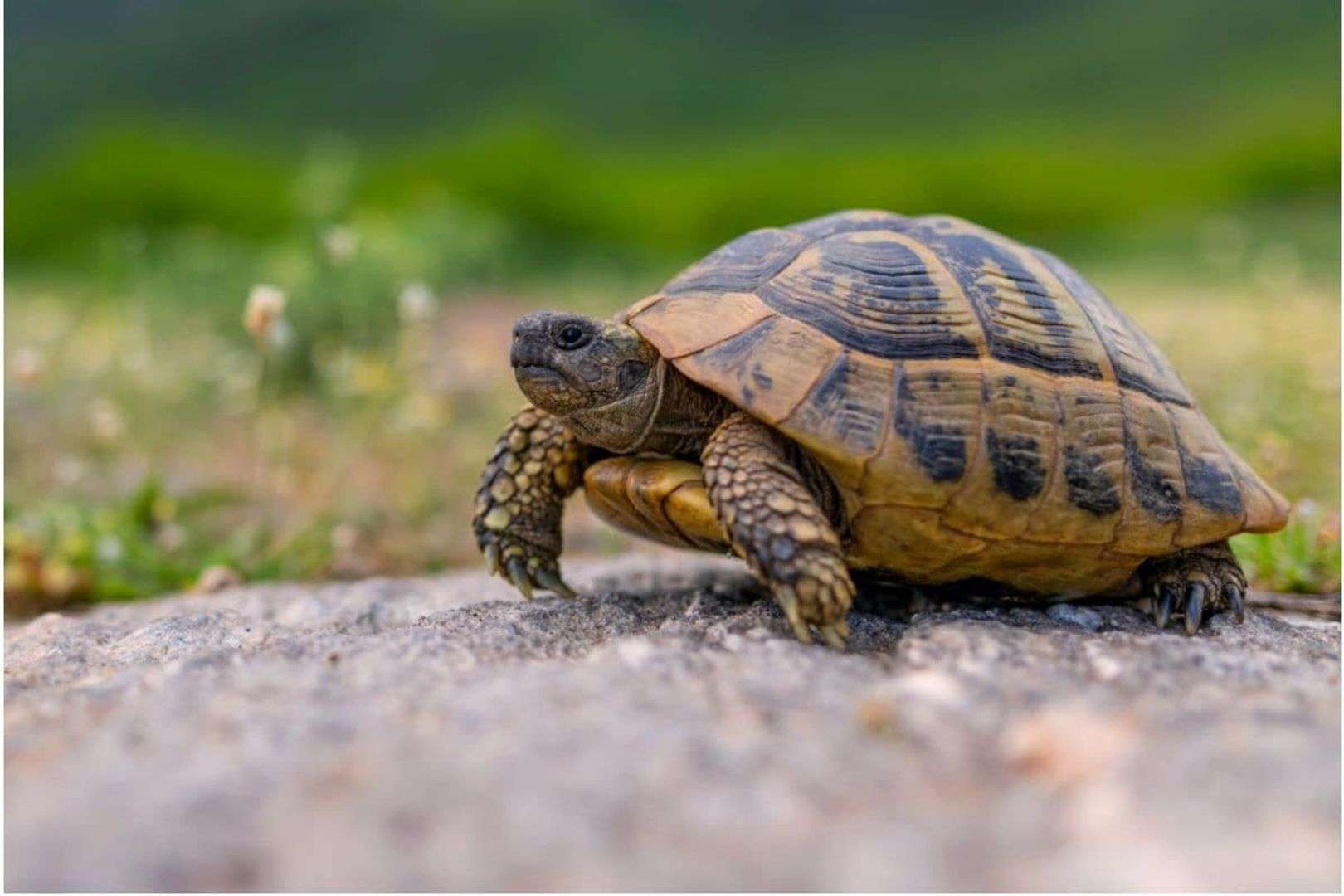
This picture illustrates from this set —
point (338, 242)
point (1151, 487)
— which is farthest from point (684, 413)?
point (338, 242)

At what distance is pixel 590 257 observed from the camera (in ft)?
35.9

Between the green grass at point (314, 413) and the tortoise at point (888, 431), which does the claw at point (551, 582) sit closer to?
the tortoise at point (888, 431)

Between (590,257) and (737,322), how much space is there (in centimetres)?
884

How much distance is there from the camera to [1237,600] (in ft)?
8.06

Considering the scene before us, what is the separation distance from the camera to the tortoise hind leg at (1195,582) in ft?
7.89

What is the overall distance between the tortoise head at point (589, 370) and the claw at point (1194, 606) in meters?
1.28

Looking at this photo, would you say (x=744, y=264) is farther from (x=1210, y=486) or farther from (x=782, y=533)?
(x=1210, y=486)

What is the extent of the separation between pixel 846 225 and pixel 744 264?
281 millimetres

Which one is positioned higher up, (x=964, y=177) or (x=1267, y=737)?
(x=964, y=177)

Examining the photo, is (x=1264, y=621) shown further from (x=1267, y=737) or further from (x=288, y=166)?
(x=288, y=166)

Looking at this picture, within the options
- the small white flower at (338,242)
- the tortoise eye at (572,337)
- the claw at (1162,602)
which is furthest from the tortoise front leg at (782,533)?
the small white flower at (338,242)

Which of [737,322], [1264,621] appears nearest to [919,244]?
[737,322]

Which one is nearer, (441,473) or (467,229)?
(441,473)

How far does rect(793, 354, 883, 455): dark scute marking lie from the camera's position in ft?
6.88
